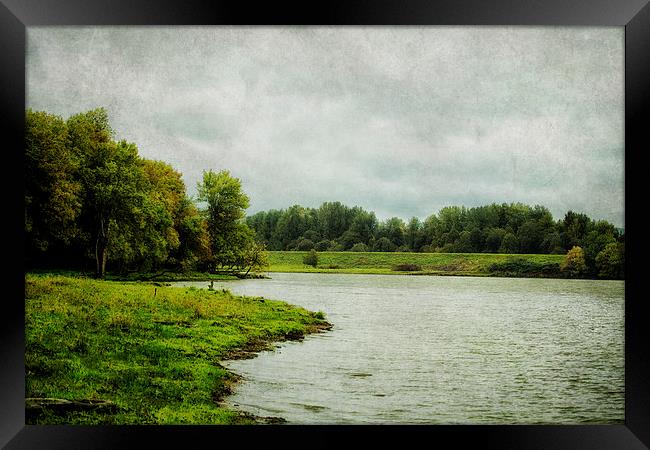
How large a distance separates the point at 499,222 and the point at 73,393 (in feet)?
13.7

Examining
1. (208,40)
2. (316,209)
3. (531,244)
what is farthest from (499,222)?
(208,40)

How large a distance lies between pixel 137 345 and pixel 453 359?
9.56 ft

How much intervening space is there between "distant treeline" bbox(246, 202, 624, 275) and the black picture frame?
1.33 ft

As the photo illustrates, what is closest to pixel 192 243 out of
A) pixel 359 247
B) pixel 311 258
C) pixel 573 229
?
pixel 311 258

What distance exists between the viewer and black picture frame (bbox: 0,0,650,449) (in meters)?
5.41

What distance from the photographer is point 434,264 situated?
603cm

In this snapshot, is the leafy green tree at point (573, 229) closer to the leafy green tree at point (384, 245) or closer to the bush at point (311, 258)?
the leafy green tree at point (384, 245)

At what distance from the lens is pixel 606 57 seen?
225 inches

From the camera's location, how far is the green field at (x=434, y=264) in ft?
19.4

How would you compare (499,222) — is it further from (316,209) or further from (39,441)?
(39,441)

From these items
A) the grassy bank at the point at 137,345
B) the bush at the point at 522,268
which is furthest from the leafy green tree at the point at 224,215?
the bush at the point at 522,268

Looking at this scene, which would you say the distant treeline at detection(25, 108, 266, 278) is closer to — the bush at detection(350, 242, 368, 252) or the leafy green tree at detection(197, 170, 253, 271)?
the leafy green tree at detection(197, 170, 253, 271)

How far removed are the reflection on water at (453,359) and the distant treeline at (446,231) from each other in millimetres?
324
